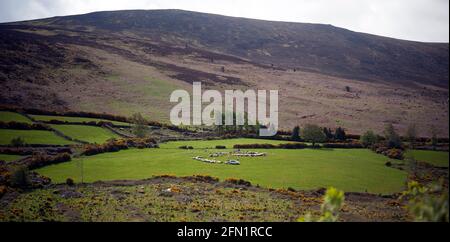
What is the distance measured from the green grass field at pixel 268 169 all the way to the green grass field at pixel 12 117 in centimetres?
2465

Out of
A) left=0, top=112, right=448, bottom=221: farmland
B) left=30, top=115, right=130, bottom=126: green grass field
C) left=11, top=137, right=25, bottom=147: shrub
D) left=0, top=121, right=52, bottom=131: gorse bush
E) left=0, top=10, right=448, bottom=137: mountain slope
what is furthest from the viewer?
left=0, top=10, right=448, bottom=137: mountain slope

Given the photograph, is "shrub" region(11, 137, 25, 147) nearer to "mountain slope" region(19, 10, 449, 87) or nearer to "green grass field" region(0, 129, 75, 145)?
"green grass field" region(0, 129, 75, 145)

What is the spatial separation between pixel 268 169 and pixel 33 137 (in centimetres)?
3828

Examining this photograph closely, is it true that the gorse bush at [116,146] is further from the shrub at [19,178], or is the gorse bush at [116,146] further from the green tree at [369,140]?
the green tree at [369,140]

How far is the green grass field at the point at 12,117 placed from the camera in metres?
67.0

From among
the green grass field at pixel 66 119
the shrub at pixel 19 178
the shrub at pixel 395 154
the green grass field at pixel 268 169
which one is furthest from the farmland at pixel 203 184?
the green grass field at pixel 66 119

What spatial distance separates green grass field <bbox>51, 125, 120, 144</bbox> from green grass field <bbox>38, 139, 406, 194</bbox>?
10.0 meters

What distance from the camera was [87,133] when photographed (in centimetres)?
6731

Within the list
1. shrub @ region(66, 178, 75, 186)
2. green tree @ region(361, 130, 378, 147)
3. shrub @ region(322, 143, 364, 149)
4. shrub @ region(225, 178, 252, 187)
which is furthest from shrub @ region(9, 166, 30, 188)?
green tree @ region(361, 130, 378, 147)

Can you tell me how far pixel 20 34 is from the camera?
135375mm

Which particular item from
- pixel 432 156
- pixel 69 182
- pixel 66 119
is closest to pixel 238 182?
pixel 69 182

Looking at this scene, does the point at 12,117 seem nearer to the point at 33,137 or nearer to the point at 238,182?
the point at 33,137

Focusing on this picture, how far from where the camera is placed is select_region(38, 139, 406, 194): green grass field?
137 feet

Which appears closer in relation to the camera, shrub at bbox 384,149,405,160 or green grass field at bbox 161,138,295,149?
shrub at bbox 384,149,405,160
